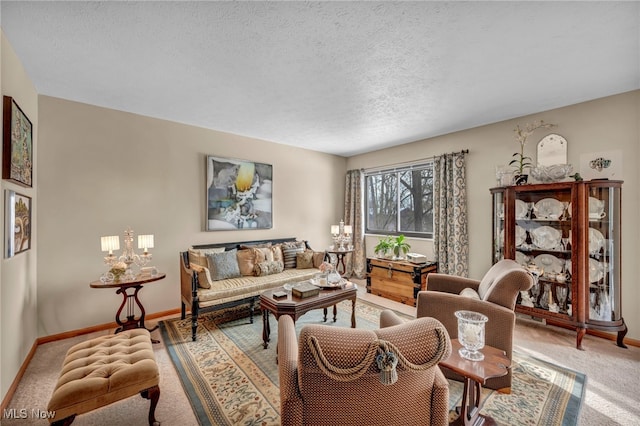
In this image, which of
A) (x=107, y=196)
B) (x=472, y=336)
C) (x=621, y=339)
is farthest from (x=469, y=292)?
(x=107, y=196)

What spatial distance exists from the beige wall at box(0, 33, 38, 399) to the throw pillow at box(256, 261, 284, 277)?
231 centimetres

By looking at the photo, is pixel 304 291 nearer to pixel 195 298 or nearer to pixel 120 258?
pixel 195 298

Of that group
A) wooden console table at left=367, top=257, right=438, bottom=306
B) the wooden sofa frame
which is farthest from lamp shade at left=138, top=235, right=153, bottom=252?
wooden console table at left=367, top=257, right=438, bottom=306

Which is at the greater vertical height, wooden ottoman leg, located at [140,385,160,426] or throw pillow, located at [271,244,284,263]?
throw pillow, located at [271,244,284,263]

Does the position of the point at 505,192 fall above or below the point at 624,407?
above

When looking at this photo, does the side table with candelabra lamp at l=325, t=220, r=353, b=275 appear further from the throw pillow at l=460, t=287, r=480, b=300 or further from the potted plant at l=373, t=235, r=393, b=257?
the throw pillow at l=460, t=287, r=480, b=300

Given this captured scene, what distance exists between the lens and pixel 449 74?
8.14 feet

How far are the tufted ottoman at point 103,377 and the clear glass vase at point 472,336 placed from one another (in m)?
1.94

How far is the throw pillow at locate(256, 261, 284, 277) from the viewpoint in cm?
388

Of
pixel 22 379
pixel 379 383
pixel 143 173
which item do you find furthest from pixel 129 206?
pixel 379 383

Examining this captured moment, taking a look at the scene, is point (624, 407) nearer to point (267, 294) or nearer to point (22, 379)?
point (267, 294)

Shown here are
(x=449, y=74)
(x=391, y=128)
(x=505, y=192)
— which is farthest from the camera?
(x=391, y=128)

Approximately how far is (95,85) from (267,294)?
2748 mm

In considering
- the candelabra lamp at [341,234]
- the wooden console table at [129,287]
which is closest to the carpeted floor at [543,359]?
the wooden console table at [129,287]
